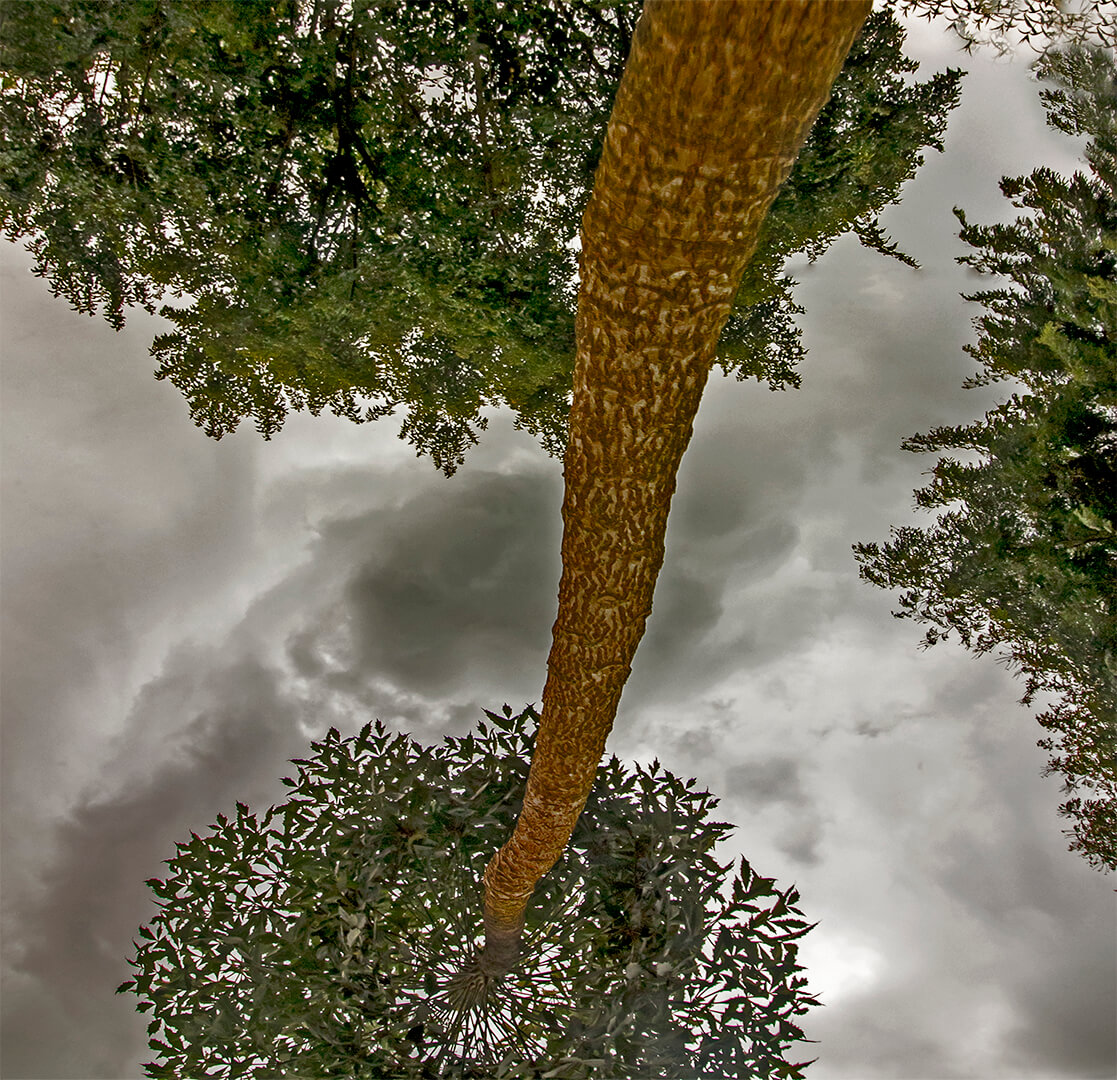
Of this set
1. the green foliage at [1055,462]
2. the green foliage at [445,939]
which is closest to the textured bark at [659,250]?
the green foliage at [445,939]

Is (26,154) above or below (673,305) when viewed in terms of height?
above

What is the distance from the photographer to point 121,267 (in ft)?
24.2

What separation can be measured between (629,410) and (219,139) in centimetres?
519

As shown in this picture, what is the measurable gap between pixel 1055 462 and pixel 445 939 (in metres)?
7.73

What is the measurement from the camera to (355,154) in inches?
245

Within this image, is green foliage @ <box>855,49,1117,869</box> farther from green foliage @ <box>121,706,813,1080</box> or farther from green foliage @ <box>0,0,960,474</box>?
green foliage @ <box>121,706,813,1080</box>

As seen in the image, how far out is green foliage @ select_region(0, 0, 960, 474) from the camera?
5023 mm

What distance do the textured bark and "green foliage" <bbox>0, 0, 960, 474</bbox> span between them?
3.60m

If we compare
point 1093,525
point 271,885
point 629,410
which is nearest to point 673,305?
point 629,410

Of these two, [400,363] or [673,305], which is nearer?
[673,305]

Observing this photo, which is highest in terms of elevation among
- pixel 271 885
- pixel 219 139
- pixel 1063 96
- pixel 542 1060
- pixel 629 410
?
pixel 1063 96

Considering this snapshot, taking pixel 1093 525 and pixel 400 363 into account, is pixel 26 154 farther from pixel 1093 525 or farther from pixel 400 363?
pixel 1093 525

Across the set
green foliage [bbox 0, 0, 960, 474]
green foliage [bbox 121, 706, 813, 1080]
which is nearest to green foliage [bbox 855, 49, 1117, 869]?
green foliage [bbox 0, 0, 960, 474]

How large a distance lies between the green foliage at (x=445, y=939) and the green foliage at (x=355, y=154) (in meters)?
4.38
